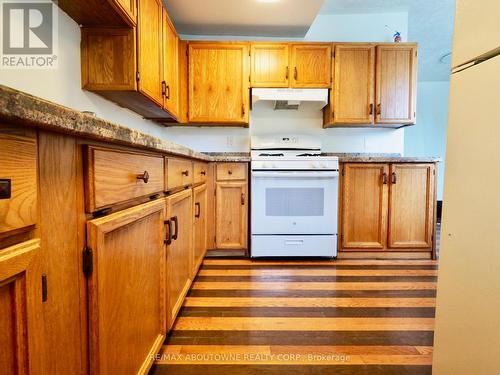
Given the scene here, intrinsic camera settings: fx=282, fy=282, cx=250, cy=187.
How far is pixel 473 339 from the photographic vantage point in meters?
0.67

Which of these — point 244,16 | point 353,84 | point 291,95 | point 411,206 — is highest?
point 244,16

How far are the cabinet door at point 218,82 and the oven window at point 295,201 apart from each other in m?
0.79

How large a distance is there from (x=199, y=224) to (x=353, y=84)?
1.88 metres

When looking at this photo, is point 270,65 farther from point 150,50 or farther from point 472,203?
point 472,203

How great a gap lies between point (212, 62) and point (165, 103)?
74 cm

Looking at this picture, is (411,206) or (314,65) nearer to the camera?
(411,206)

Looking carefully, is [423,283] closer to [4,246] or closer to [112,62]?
[4,246]

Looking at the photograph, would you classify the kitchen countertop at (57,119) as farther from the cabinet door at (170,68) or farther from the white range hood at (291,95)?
the white range hood at (291,95)

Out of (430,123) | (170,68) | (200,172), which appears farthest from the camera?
(430,123)

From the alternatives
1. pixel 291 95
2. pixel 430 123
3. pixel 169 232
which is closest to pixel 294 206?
pixel 291 95

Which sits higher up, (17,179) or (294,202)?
(17,179)

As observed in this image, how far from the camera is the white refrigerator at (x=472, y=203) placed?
0.62m

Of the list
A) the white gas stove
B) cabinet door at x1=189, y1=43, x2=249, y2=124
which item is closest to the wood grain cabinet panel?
the white gas stove

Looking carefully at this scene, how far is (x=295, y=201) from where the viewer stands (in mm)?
2352
